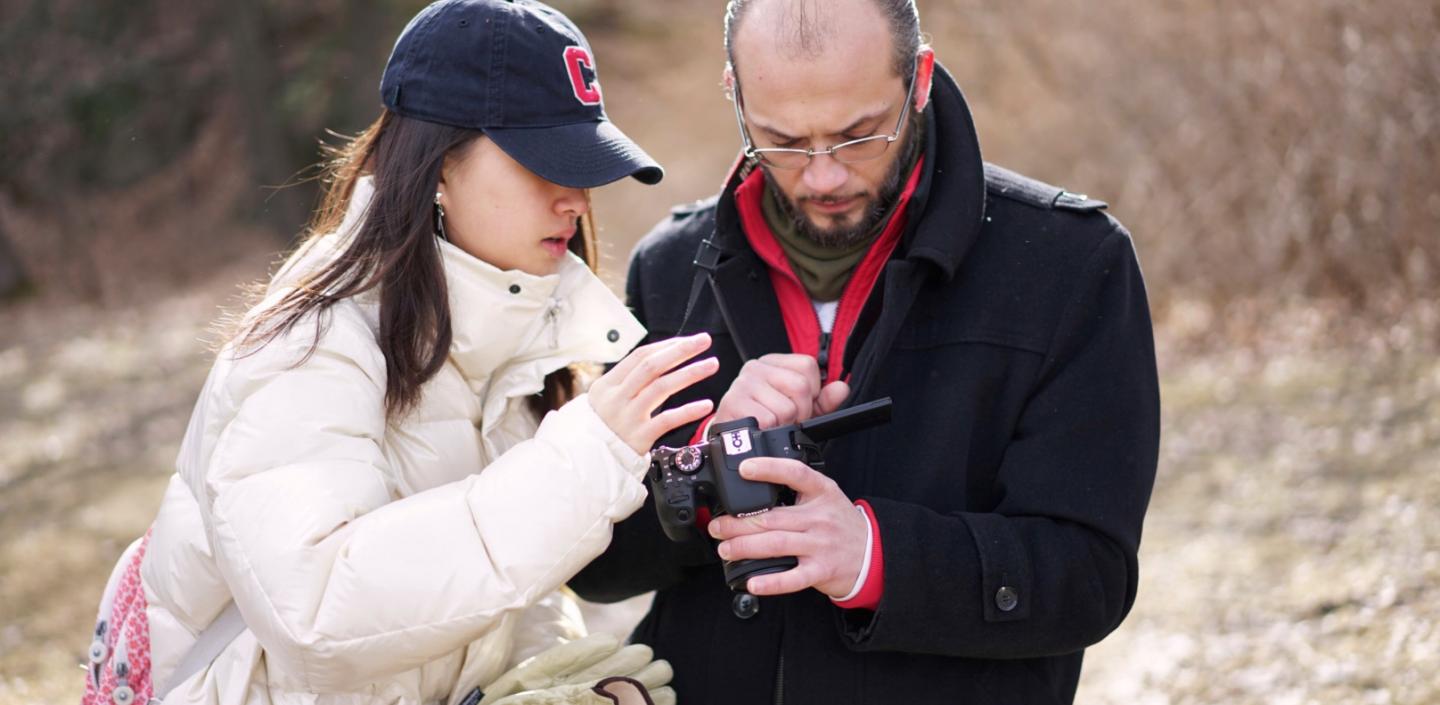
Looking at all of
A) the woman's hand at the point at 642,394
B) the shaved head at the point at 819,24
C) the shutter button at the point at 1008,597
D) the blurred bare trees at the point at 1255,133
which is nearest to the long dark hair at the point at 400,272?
the woman's hand at the point at 642,394

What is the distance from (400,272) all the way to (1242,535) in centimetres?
390

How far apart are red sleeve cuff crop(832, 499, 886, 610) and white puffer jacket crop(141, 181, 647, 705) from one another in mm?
444

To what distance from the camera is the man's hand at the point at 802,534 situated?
222 centimetres

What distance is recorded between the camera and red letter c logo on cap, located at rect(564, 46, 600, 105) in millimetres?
2467

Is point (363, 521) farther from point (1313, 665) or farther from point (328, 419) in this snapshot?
point (1313, 665)

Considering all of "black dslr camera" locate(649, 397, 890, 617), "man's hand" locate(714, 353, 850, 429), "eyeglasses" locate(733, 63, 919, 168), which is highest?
"eyeglasses" locate(733, 63, 919, 168)

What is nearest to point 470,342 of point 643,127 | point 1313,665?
point 1313,665

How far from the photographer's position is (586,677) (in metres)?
2.36

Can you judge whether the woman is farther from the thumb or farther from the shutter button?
the shutter button

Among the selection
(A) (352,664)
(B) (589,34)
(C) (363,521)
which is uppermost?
(B) (589,34)

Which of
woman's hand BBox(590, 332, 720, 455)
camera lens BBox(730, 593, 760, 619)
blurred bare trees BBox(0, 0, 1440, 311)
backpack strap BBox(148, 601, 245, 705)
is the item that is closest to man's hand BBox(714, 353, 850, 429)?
woman's hand BBox(590, 332, 720, 455)

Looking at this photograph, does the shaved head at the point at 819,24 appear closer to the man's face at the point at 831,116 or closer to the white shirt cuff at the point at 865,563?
the man's face at the point at 831,116

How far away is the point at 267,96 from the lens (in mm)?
14656

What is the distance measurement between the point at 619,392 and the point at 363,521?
1.41 feet
